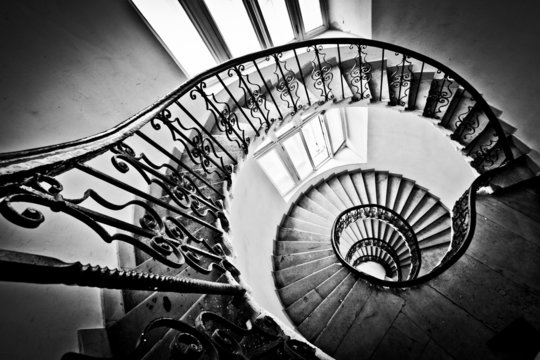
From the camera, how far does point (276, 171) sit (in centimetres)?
725

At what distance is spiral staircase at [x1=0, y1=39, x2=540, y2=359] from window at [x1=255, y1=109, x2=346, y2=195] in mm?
1515

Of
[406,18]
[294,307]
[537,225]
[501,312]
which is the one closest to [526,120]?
[537,225]

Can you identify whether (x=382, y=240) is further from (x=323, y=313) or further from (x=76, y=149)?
(x=76, y=149)

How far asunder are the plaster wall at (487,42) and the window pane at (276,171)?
4034 millimetres

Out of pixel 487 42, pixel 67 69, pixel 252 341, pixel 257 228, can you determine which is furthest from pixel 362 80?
pixel 252 341

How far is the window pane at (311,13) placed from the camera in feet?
19.0

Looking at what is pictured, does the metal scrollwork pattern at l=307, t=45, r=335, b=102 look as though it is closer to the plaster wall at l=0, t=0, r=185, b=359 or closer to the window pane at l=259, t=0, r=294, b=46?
the window pane at l=259, t=0, r=294, b=46

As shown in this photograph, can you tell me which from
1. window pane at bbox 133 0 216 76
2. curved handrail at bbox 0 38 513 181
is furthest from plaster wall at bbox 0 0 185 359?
curved handrail at bbox 0 38 513 181

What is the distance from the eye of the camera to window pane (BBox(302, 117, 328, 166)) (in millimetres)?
7668

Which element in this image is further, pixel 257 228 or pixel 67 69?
pixel 257 228

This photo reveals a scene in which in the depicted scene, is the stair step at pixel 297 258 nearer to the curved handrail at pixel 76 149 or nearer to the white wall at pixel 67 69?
the white wall at pixel 67 69

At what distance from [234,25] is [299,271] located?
5.92m

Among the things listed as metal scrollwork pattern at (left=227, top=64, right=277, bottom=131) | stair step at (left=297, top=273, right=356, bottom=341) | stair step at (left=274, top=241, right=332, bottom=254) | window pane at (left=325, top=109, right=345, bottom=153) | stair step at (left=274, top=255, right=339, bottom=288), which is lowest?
stair step at (left=297, top=273, right=356, bottom=341)

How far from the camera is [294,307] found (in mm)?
5535
